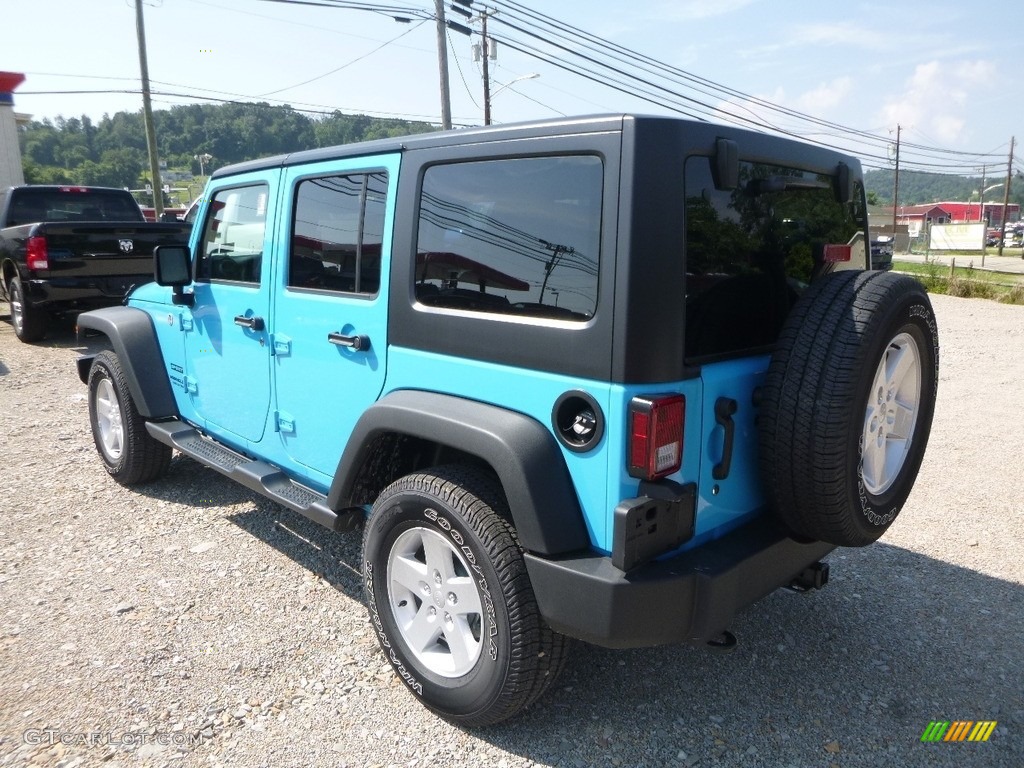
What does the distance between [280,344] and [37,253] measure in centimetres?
729

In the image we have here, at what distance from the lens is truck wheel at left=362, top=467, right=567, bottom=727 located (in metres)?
2.27

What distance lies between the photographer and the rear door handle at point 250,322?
3.41m

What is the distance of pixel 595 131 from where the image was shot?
2109mm

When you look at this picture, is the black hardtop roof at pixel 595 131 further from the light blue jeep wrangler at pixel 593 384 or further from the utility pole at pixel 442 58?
the utility pole at pixel 442 58

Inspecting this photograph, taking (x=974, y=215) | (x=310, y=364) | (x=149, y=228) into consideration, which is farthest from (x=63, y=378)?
(x=974, y=215)

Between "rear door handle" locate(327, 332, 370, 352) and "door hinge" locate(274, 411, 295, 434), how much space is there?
0.55m

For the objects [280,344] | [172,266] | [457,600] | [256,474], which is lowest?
[457,600]

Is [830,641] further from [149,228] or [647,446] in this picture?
[149,228]

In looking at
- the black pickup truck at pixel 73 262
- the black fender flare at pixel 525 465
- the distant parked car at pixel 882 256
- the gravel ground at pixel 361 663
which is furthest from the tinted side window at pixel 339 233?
the distant parked car at pixel 882 256

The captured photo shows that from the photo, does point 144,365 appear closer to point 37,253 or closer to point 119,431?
point 119,431

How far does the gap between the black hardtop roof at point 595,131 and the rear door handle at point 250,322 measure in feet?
2.34

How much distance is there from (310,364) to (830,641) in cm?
244

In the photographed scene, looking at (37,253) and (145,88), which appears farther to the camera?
(145,88)

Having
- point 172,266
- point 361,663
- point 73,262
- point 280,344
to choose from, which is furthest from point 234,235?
point 73,262
